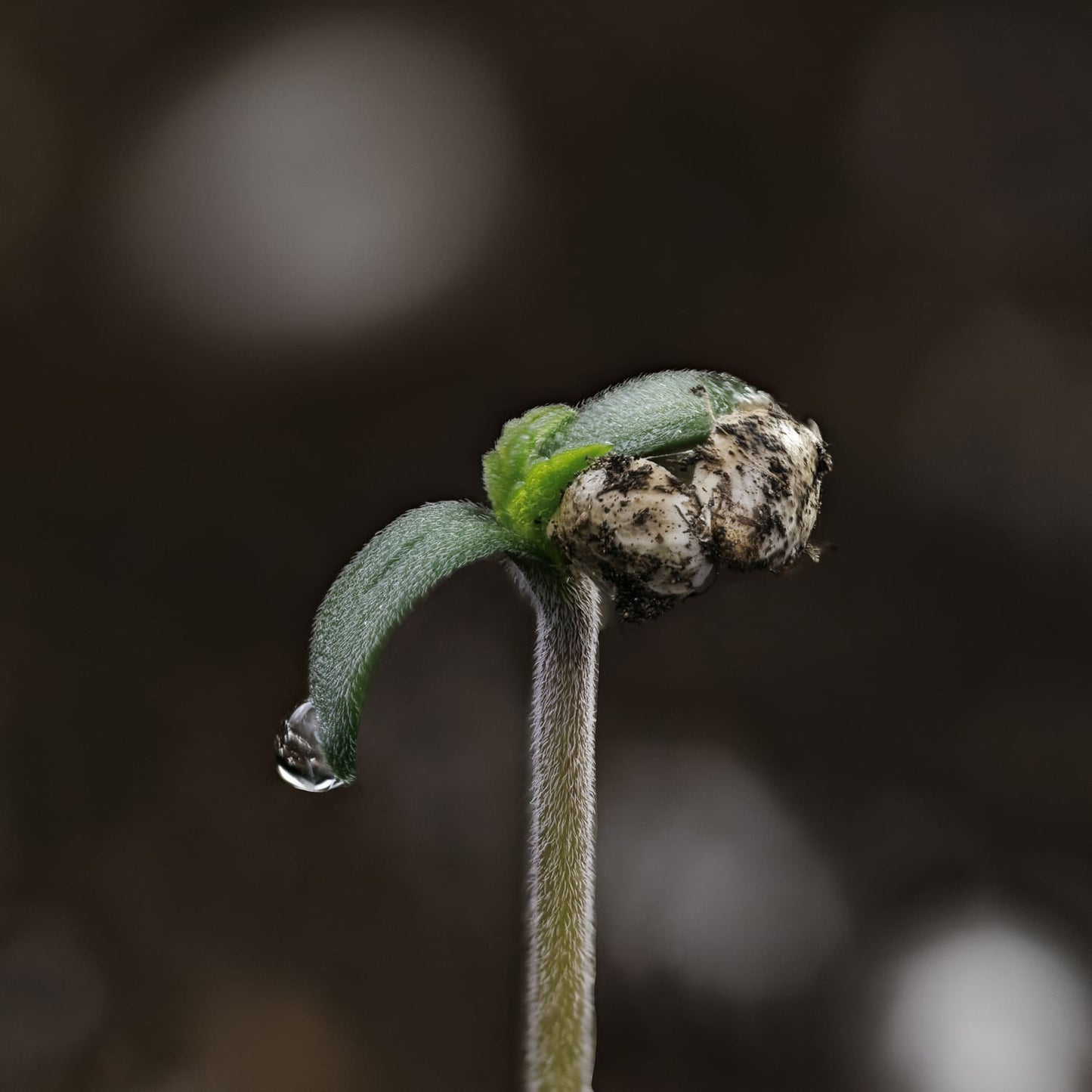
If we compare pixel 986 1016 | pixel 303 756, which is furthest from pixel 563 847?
pixel 986 1016

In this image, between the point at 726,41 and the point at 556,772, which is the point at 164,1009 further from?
the point at 726,41

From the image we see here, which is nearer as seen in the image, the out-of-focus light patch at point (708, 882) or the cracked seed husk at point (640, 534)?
the cracked seed husk at point (640, 534)

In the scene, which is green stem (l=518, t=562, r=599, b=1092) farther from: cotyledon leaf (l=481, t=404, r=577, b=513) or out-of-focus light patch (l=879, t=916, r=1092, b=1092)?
out-of-focus light patch (l=879, t=916, r=1092, b=1092)

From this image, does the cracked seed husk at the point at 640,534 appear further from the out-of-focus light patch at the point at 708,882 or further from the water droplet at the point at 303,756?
the out-of-focus light patch at the point at 708,882

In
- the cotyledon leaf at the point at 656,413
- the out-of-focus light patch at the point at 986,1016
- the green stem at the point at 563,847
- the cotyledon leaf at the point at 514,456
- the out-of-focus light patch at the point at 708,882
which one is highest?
the cotyledon leaf at the point at 656,413

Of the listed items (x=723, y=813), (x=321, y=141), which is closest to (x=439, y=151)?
(x=321, y=141)

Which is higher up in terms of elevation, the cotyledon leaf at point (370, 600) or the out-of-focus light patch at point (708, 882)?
the cotyledon leaf at point (370, 600)

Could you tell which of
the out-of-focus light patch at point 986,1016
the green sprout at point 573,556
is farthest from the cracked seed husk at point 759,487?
the out-of-focus light patch at point 986,1016
